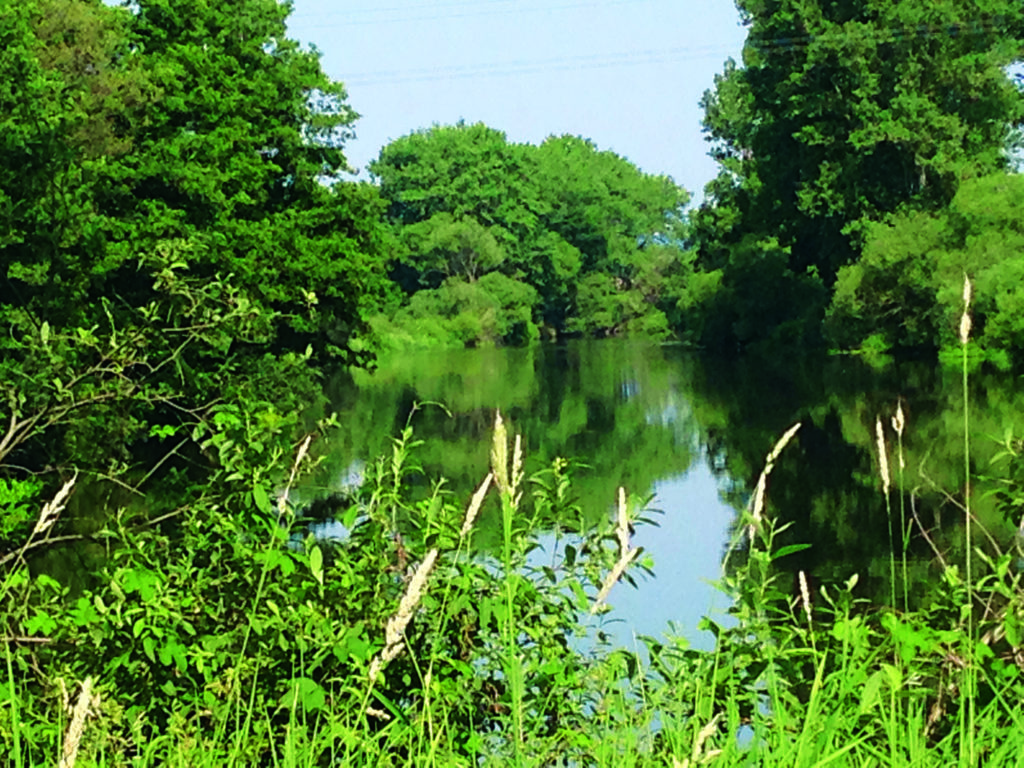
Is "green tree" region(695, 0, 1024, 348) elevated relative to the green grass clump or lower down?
elevated

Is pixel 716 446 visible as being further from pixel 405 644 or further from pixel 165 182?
pixel 405 644

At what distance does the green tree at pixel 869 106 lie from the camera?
47.7 metres

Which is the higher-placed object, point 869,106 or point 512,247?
point 869,106

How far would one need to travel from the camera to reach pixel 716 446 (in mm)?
29359

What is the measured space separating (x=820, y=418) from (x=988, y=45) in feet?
73.6

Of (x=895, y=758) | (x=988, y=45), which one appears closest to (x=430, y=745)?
(x=895, y=758)

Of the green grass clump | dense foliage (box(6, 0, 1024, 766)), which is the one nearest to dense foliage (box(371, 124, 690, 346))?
dense foliage (box(6, 0, 1024, 766))

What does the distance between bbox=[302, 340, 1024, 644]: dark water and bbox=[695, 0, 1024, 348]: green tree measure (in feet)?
17.7

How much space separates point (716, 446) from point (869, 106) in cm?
2215

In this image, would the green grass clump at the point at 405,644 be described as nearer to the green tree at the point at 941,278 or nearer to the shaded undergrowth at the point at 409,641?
the shaded undergrowth at the point at 409,641

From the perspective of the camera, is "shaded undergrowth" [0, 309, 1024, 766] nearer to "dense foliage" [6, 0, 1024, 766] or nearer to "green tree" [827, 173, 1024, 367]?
"dense foliage" [6, 0, 1024, 766]

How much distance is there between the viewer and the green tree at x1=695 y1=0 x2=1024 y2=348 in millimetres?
47688

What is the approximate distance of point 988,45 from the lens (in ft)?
160

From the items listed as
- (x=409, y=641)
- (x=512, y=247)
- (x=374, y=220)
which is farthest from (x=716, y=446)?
(x=512, y=247)
